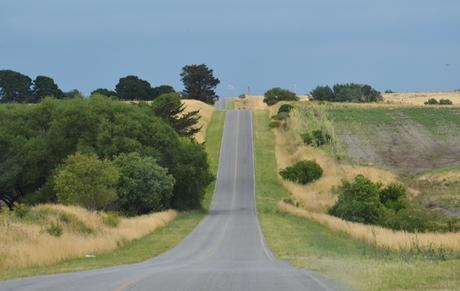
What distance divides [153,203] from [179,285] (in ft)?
128

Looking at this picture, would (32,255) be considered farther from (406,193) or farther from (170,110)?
(170,110)

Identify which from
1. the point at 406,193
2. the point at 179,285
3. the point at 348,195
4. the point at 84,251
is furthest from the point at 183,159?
the point at 179,285

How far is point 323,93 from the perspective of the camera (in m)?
168

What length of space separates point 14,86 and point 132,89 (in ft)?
84.1

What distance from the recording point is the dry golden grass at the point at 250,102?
159m

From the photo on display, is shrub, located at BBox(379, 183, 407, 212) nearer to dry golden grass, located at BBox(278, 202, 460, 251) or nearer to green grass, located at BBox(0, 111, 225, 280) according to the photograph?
dry golden grass, located at BBox(278, 202, 460, 251)

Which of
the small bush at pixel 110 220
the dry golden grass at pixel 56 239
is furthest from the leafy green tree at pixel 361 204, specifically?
the small bush at pixel 110 220

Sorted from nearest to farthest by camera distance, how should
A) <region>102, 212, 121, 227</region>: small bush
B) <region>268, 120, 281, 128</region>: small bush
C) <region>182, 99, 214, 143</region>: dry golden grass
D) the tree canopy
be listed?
<region>102, 212, 121, 227</region>: small bush, <region>182, 99, 214, 143</region>: dry golden grass, <region>268, 120, 281, 128</region>: small bush, the tree canopy

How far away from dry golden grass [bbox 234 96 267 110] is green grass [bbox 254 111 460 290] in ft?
248

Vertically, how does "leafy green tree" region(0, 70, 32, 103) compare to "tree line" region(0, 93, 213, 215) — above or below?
above

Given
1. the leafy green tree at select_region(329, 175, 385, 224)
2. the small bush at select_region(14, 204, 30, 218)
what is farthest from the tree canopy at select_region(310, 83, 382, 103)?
the small bush at select_region(14, 204, 30, 218)

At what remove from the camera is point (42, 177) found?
63.2 metres

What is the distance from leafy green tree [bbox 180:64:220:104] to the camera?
154 m

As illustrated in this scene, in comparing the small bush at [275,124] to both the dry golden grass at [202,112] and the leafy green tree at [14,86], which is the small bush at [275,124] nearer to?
the dry golden grass at [202,112]
